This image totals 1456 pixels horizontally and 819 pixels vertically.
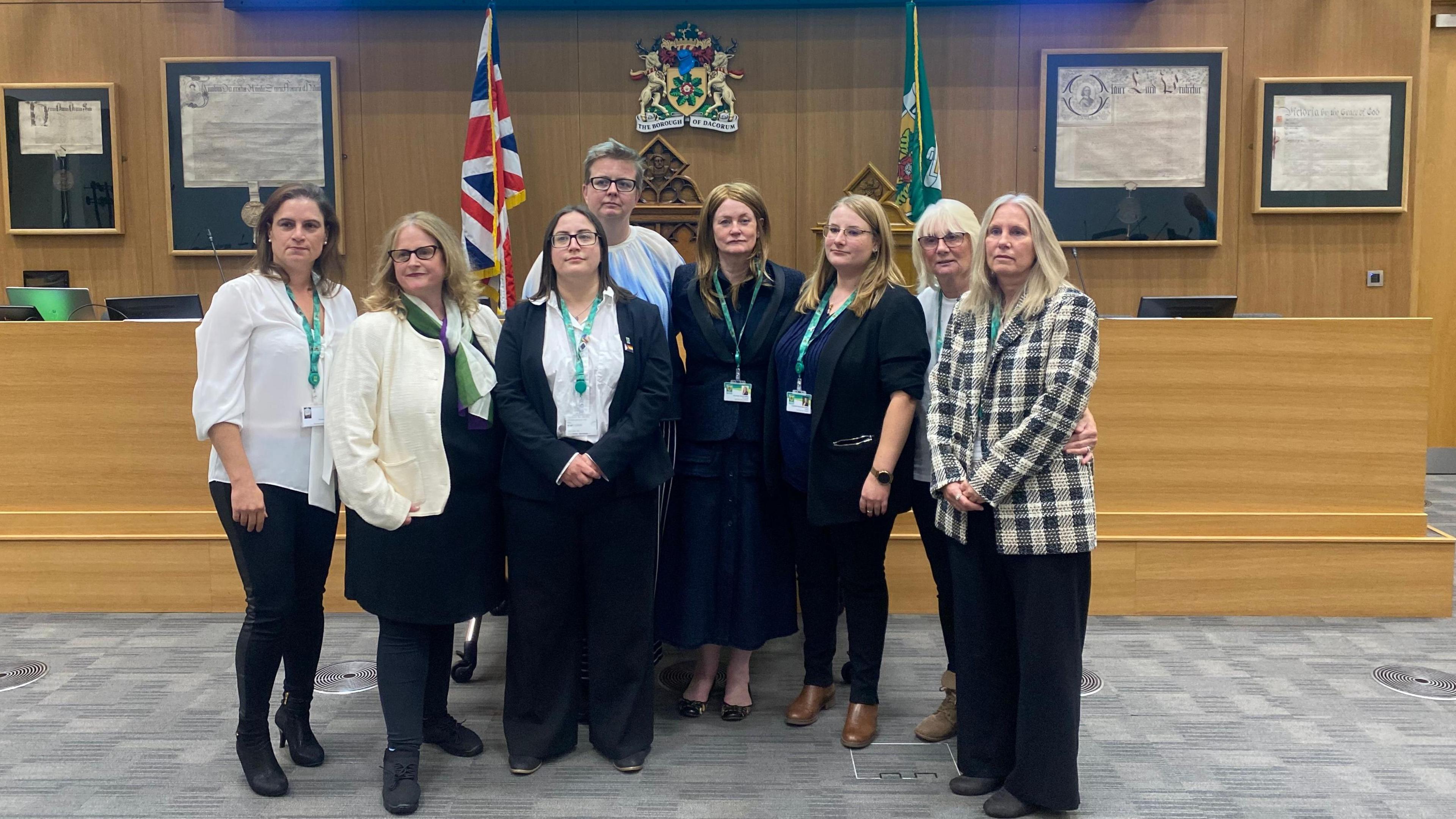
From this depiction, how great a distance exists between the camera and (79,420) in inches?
150

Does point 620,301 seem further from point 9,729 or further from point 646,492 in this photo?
point 9,729

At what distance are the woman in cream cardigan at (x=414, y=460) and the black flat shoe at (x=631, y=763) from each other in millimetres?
500

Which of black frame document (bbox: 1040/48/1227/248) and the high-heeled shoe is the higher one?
black frame document (bbox: 1040/48/1227/248)

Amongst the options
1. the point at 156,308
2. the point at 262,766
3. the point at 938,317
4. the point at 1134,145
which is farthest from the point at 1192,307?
the point at 156,308

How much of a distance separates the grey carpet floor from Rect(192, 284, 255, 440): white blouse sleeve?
943mm

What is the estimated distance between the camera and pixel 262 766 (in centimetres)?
251

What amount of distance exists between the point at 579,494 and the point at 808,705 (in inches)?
38.2

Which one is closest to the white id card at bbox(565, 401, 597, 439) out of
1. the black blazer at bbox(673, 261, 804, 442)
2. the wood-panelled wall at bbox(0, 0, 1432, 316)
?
the black blazer at bbox(673, 261, 804, 442)

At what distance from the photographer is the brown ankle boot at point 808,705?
9.59 feet

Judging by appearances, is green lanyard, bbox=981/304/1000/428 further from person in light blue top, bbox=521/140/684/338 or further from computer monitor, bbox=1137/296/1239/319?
computer monitor, bbox=1137/296/1239/319

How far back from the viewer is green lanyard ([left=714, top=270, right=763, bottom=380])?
2.81m

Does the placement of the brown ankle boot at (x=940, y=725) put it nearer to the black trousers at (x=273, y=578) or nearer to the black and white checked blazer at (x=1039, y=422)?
the black and white checked blazer at (x=1039, y=422)

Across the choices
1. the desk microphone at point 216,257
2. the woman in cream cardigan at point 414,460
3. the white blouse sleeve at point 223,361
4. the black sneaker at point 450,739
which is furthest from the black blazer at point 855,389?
the desk microphone at point 216,257

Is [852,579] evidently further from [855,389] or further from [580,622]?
[580,622]
